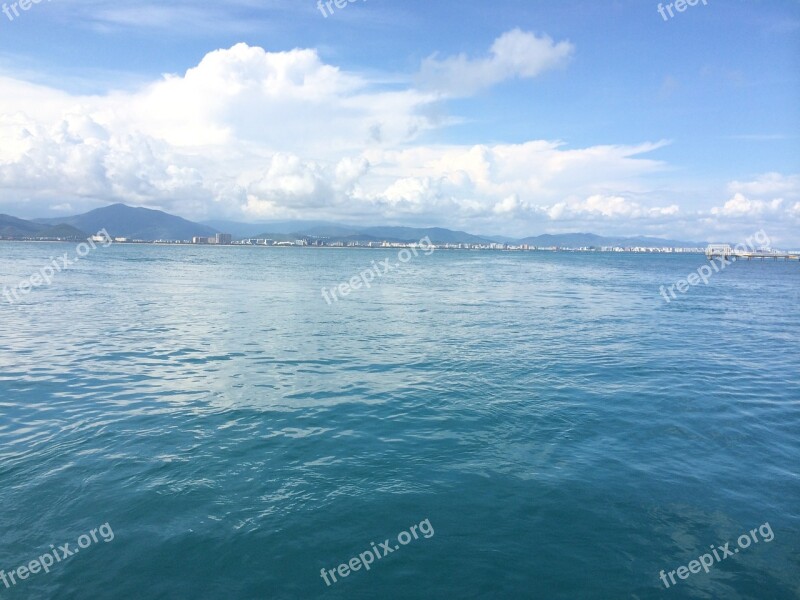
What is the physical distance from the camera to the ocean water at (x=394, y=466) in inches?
435

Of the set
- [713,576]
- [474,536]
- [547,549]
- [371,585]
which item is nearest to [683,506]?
[713,576]

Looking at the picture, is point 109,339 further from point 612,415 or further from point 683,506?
point 683,506

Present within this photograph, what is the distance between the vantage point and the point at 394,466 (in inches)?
619

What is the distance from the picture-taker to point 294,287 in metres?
74.6

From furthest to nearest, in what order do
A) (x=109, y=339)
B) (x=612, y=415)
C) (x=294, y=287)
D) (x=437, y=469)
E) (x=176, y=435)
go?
1. (x=294, y=287)
2. (x=109, y=339)
3. (x=612, y=415)
4. (x=176, y=435)
5. (x=437, y=469)

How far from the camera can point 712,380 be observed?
1046 inches

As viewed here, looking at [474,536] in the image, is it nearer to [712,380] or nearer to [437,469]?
[437,469]

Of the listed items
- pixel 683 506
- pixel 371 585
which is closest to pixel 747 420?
pixel 683 506

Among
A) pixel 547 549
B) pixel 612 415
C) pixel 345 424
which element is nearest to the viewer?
pixel 547 549

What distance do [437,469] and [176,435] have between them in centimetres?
930

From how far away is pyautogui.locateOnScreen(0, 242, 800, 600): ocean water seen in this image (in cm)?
1104

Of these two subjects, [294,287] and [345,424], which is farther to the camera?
[294,287]

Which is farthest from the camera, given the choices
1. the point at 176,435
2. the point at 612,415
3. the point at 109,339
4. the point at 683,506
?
the point at 109,339

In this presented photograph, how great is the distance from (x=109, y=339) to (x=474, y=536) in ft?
99.6
